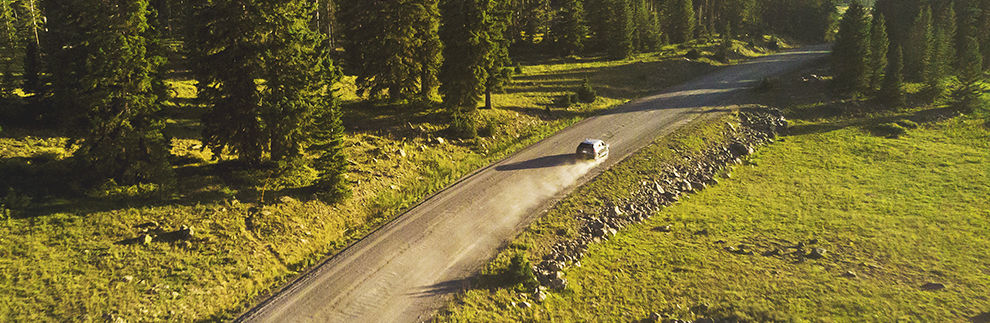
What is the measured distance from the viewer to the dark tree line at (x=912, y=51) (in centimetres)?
5091

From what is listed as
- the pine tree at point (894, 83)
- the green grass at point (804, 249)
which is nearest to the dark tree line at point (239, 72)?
the green grass at point (804, 249)

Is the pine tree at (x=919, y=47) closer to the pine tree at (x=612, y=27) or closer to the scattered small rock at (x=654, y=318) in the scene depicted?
the pine tree at (x=612, y=27)

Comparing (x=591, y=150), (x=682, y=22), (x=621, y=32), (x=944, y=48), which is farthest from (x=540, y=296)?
(x=682, y=22)

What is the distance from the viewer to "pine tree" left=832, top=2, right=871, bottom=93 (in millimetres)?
50906

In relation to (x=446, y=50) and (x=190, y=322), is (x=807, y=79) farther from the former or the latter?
(x=190, y=322)

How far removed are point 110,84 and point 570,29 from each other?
6188 centimetres

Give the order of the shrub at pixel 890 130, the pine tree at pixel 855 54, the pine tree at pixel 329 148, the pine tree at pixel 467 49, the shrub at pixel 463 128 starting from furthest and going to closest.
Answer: the pine tree at pixel 855 54
the shrub at pixel 890 130
the pine tree at pixel 467 49
the shrub at pixel 463 128
the pine tree at pixel 329 148

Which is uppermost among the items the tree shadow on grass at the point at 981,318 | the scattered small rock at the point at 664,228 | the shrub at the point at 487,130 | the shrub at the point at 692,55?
the shrub at the point at 692,55

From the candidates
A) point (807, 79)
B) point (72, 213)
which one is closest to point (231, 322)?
point (72, 213)

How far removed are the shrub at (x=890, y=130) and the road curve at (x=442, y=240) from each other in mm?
21215

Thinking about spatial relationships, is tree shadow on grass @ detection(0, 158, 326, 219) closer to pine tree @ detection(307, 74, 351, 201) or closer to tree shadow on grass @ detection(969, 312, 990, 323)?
pine tree @ detection(307, 74, 351, 201)

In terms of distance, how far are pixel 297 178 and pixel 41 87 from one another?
16.3m

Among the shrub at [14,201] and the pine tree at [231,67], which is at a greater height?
the pine tree at [231,67]

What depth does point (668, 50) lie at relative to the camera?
79500 mm
